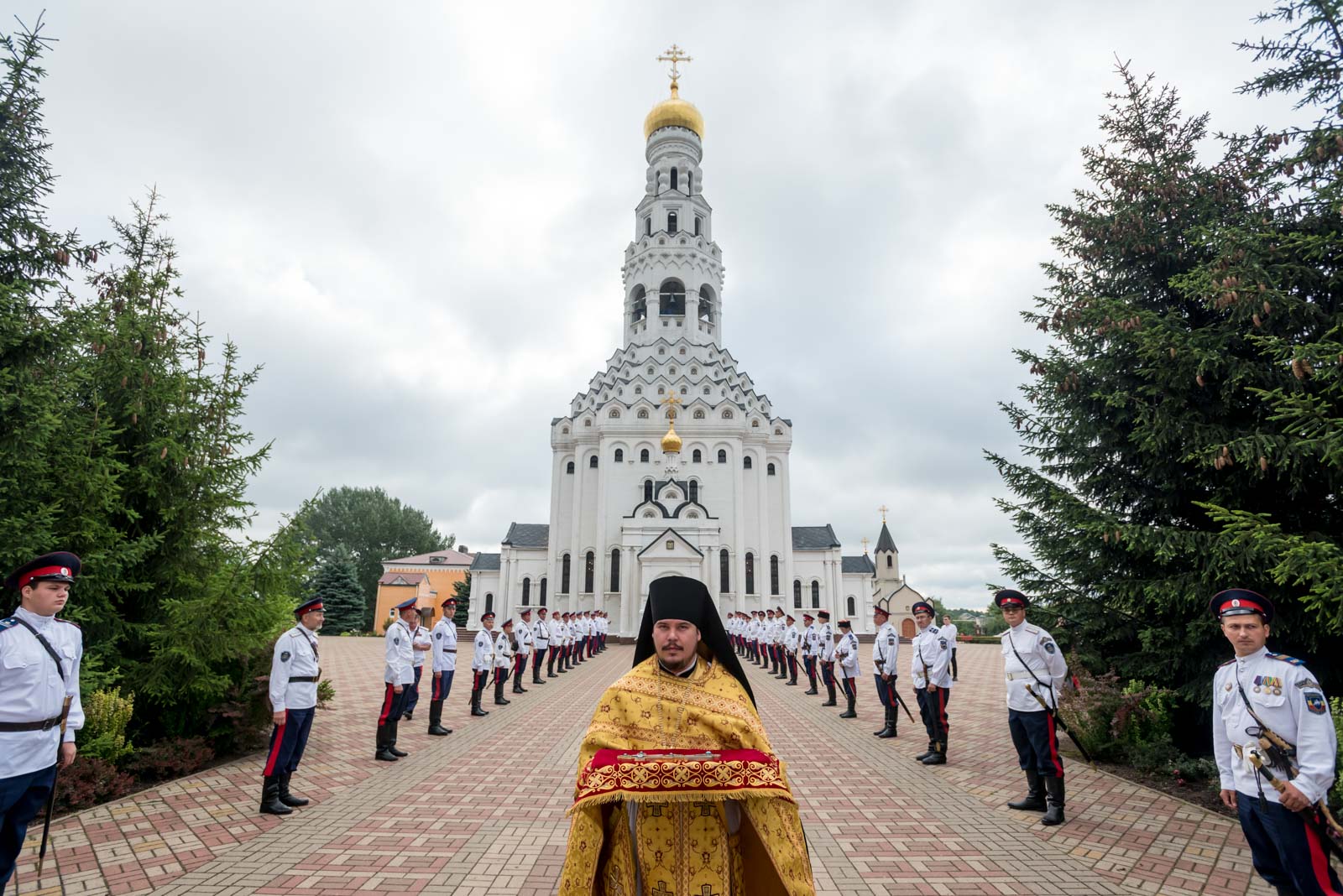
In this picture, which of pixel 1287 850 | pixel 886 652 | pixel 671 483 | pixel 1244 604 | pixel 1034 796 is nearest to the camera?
pixel 1287 850

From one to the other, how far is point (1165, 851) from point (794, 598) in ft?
127

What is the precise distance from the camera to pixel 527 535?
4453cm

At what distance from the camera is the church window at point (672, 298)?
48.0m

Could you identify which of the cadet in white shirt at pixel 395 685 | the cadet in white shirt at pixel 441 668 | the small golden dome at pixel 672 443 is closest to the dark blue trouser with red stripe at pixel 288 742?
the cadet in white shirt at pixel 395 685

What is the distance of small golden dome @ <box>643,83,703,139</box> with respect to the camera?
5072 centimetres

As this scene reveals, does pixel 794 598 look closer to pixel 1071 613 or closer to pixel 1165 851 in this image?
pixel 1071 613

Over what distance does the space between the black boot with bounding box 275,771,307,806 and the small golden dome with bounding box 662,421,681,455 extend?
35.5 meters

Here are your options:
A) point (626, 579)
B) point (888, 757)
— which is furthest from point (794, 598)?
point (888, 757)

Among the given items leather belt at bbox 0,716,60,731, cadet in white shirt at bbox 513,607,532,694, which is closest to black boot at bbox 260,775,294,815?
leather belt at bbox 0,716,60,731

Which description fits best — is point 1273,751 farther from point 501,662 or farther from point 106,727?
point 501,662

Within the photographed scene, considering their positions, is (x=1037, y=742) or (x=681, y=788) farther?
(x=1037, y=742)

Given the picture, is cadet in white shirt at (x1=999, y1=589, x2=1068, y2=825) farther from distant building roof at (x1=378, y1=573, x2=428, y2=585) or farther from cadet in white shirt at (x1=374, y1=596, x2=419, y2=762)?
distant building roof at (x1=378, y1=573, x2=428, y2=585)

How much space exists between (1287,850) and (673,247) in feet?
154

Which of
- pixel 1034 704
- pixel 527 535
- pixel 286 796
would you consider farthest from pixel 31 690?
pixel 527 535
